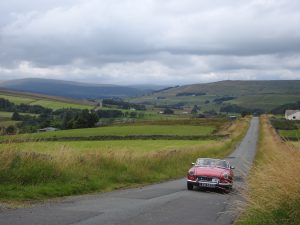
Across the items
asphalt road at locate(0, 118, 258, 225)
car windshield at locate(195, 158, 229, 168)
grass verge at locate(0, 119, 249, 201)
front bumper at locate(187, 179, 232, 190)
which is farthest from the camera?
car windshield at locate(195, 158, 229, 168)

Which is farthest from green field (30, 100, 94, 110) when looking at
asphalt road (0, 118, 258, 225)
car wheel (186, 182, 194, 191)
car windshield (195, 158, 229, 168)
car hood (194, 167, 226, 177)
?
asphalt road (0, 118, 258, 225)

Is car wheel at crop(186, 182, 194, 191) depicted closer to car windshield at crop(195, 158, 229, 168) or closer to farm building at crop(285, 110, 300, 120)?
car windshield at crop(195, 158, 229, 168)

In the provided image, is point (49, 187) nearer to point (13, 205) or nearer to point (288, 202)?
point (13, 205)

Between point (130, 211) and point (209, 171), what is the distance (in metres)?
8.60

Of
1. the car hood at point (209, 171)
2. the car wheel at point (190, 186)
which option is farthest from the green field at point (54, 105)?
the car wheel at point (190, 186)

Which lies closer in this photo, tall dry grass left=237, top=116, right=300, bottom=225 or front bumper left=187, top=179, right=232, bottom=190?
tall dry grass left=237, top=116, right=300, bottom=225

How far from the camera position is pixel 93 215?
12117 millimetres

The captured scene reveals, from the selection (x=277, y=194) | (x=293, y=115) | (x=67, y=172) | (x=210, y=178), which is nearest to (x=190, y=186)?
(x=210, y=178)

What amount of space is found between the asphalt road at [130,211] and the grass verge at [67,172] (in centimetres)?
106

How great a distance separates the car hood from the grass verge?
3.04 m

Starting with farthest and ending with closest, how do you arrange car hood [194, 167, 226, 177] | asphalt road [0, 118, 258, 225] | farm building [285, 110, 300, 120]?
1. farm building [285, 110, 300, 120]
2. car hood [194, 167, 226, 177]
3. asphalt road [0, 118, 258, 225]

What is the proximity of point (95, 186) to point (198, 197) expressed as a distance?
3935 mm

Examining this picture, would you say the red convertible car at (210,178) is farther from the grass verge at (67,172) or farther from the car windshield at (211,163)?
the grass verge at (67,172)

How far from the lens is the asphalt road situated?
1129 cm
